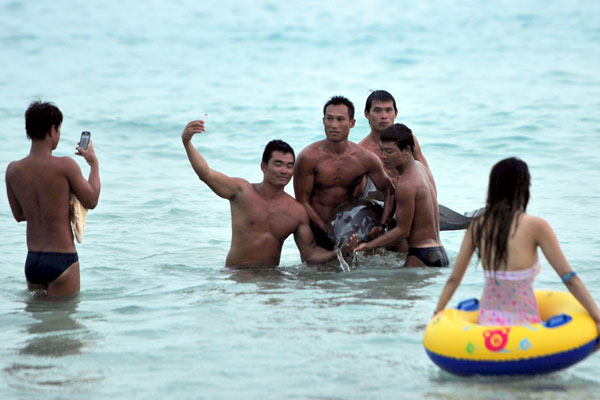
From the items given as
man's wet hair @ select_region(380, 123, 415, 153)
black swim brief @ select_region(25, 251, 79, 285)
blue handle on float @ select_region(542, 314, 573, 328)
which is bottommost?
blue handle on float @ select_region(542, 314, 573, 328)

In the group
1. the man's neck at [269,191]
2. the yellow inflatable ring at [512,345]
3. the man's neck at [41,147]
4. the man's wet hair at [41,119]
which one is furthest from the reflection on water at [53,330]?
the yellow inflatable ring at [512,345]

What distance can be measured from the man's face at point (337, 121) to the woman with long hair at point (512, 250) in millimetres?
3150

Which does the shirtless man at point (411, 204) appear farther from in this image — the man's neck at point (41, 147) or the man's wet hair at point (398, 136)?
the man's neck at point (41, 147)

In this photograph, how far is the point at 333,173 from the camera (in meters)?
7.91

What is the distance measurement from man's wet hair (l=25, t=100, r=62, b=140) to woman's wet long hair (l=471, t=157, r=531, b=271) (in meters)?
2.99

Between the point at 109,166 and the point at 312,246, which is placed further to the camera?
the point at 109,166

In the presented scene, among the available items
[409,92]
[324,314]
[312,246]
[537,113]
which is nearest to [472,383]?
[324,314]

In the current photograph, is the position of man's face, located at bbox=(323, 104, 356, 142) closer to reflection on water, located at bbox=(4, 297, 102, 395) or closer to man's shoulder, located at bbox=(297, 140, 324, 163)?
man's shoulder, located at bbox=(297, 140, 324, 163)

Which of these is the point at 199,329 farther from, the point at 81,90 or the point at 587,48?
the point at 587,48

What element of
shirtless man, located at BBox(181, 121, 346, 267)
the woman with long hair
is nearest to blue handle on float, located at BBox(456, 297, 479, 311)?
the woman with long hair

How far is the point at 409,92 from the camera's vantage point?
73.9 ft

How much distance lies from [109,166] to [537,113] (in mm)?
9069

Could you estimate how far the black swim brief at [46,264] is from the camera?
6328 mm

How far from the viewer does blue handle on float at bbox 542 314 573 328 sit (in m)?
4.66
